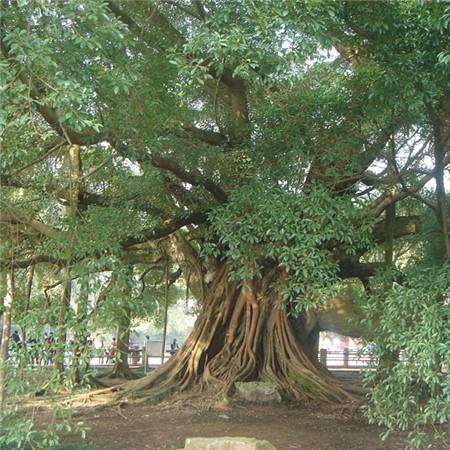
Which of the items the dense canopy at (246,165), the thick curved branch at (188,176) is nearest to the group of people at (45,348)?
the dense canopy at (246,165)

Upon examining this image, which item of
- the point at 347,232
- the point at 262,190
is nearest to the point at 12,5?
the point at 262,190

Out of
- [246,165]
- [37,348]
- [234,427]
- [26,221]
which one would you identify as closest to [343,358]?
[234,427]

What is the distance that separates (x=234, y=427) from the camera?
755 centimetres

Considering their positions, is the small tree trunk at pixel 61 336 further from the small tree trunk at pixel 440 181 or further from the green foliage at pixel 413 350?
the small tree trunk at pixel 440 181

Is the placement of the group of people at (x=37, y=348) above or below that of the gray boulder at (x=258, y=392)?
above

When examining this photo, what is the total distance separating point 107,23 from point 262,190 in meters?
2.62

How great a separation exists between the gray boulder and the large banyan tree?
237 millimetres

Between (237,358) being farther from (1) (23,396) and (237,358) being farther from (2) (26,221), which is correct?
(1) (23,396)

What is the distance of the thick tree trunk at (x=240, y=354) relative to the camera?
918 centimetres

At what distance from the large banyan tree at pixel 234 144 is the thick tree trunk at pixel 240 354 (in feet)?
0.10

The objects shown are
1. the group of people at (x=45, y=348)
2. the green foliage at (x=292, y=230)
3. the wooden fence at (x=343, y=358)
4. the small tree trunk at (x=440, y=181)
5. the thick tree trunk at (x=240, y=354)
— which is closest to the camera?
the group of people at (x=45, y=348)

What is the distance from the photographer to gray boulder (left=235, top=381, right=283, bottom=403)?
8.76 meters

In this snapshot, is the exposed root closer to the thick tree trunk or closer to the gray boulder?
the thick tree trunk

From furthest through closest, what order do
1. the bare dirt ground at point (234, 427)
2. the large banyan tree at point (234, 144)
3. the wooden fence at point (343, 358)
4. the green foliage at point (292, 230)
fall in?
the bare dirt ground at point (234, 427)
the green foliage at point (292, 230)
the wooden fence at point (343, 358)
the large banyan tree at point (234, 144)
